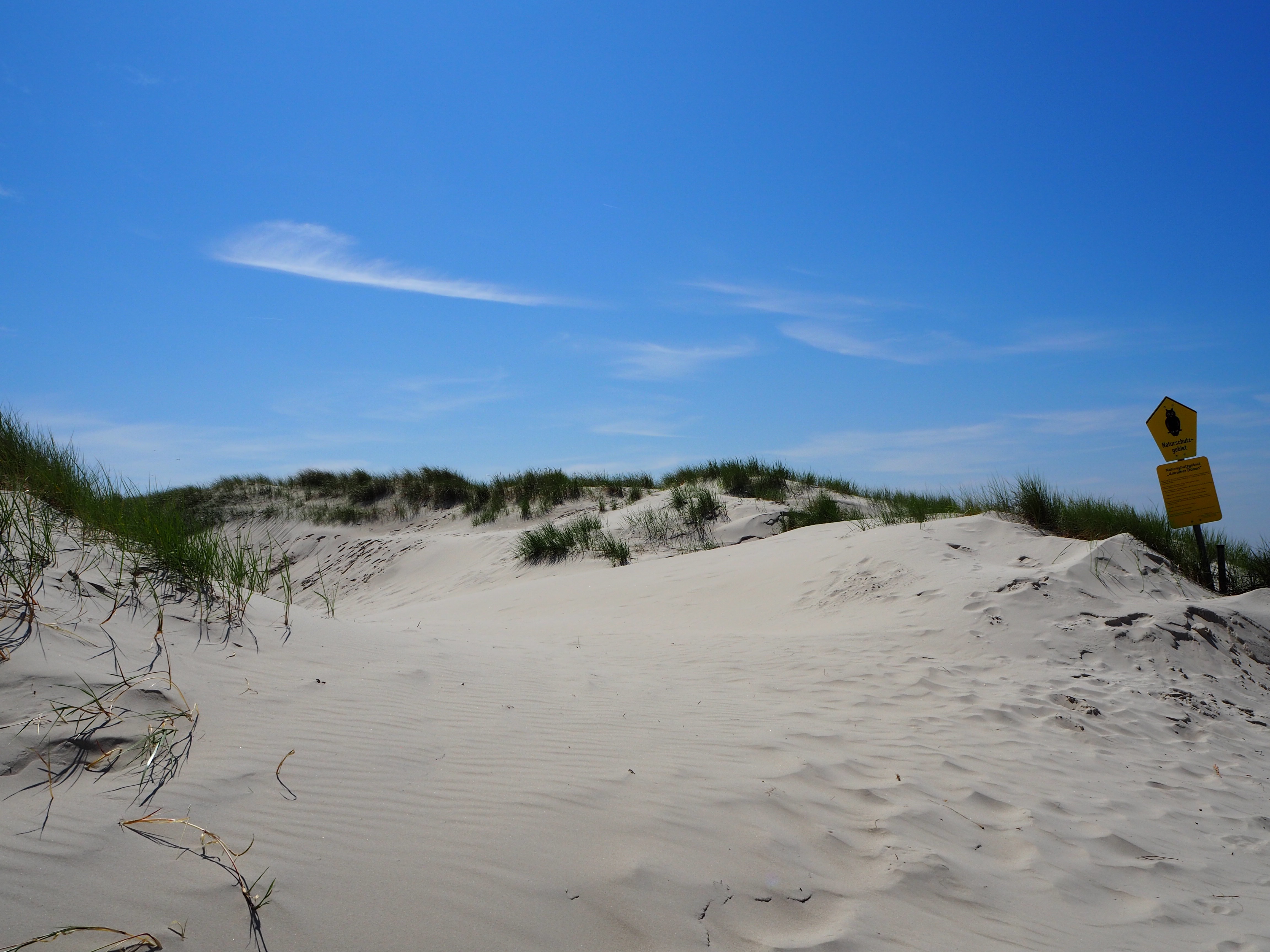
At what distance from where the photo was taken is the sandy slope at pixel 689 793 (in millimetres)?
2053

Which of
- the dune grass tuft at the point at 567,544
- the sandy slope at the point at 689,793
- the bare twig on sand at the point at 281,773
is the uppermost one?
the dune grass tuft at the point at 567,544

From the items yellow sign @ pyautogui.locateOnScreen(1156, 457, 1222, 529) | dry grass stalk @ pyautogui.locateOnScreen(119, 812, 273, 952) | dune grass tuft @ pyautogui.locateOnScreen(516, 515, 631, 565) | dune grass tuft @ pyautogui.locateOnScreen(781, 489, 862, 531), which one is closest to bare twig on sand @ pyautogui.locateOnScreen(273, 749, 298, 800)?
dry grass stalk @ pyautogui.locateOnScreen(119, 812, 273, 952)

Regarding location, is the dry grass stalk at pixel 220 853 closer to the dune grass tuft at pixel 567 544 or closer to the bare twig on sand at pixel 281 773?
the bare twig on sand at pixel 281 773

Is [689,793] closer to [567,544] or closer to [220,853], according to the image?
[220,853]

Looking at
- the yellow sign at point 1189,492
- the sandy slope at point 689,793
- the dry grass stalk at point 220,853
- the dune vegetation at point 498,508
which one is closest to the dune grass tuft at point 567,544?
the dune vegetation at point 498,508

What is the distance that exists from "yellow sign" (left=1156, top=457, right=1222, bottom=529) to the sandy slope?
1.28m

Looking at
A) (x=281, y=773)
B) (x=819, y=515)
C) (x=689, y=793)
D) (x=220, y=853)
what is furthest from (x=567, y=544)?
(x=220, y=853)

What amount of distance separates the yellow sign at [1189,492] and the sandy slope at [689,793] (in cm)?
128

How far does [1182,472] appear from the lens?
24.3ft

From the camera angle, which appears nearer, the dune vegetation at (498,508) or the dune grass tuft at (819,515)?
the dune vegetation at (498,508)

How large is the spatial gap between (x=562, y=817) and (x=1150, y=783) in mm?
3716

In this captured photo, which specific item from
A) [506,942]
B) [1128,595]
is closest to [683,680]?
[506,942]

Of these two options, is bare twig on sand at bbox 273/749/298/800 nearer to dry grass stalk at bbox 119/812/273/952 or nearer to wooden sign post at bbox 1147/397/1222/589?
dry grass stalk at bbox 119/812/273/952

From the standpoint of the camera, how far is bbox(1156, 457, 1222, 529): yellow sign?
287 inches
